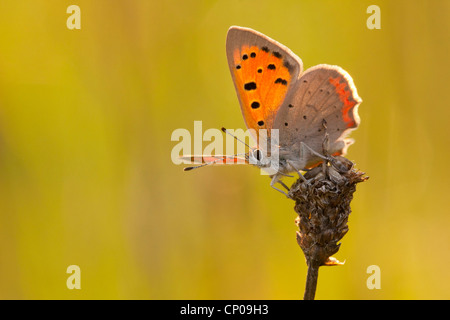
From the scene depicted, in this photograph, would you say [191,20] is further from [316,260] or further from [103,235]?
[316,260]

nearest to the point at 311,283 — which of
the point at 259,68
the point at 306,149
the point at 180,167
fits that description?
the point at 306,149

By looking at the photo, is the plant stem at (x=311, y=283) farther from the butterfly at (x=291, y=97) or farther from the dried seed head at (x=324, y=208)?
the butterfly at (x=291, y=97)

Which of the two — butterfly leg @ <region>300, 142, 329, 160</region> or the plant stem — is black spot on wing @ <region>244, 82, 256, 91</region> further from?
the plant stem

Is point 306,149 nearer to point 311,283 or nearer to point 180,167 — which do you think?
point 311,283

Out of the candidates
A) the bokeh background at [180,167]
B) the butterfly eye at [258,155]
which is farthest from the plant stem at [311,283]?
the bokeh background at [180,167]

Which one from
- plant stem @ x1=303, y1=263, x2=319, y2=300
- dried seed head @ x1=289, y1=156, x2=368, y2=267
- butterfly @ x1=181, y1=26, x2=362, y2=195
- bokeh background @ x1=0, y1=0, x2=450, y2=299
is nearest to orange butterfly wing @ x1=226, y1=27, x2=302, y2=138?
butterfly @ x1=181, y1=26, x2=362, y2=195

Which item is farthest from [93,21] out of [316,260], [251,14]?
[316,260]
